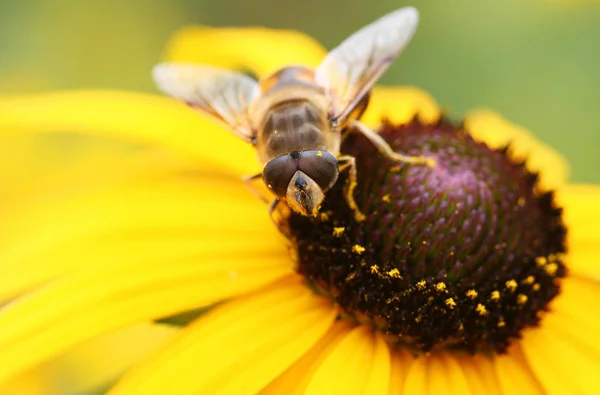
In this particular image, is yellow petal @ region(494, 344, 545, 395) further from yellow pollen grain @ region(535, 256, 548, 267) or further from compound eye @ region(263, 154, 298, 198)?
compound eye @ region(263, 154, 298, 198)

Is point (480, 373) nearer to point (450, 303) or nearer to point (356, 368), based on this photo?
point (450, 303)

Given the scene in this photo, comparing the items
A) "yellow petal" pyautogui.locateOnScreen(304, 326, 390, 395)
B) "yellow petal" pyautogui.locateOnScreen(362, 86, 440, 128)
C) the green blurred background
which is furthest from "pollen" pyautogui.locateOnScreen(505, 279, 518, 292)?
the green blurred background

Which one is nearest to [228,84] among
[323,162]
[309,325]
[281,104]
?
[281,104]

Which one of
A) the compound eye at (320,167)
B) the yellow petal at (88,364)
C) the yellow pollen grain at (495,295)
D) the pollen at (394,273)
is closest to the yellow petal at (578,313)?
the yellow pollen grain at (495,295)

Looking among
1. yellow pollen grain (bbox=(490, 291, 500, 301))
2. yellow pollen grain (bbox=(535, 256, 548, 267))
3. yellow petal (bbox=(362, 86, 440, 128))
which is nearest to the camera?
yellow pollen grain (bbox=(490, 291, 500, 301))

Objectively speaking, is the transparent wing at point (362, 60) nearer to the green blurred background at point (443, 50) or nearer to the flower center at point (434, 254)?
the flower center at point (434, 254)
